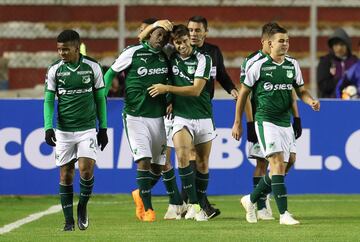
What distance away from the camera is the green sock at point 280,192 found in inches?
540

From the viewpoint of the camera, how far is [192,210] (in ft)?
48.4

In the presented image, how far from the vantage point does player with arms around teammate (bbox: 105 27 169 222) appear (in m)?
14.5

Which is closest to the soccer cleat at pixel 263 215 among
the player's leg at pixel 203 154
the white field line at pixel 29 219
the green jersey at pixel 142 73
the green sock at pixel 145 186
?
the player's leg at pixel 203 154

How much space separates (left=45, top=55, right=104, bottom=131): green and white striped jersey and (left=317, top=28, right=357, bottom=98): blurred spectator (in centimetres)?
731

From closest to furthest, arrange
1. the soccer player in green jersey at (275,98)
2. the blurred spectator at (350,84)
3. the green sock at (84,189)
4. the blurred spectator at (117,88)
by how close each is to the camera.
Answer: the green sock at (84,189) → the soccer player in green jersey at (275,98) → the blurred spectator at (350,84) → the blurred spectator at (117,88)

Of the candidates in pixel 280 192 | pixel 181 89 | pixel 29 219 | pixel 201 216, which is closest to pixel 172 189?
pixel 201 216

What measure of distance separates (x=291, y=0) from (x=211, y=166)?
4.14 meters

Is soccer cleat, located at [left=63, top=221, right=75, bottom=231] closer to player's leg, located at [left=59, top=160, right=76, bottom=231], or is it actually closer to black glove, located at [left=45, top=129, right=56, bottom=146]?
player's leg, located at [left=59, top=160, right=76, bottom=231]

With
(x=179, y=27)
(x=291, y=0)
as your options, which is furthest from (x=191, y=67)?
(x=291, y=0)

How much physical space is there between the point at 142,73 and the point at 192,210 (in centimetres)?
157

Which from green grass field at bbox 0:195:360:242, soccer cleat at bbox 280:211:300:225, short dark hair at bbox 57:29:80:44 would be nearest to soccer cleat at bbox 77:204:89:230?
green grass field at bbox 0:195:360:242

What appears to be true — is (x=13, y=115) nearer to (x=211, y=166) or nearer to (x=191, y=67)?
(x=211, y=166)

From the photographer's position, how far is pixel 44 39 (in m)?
21.2

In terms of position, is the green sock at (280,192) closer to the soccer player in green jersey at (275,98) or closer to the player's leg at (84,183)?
the soccer player in green jersey at (275,98)
